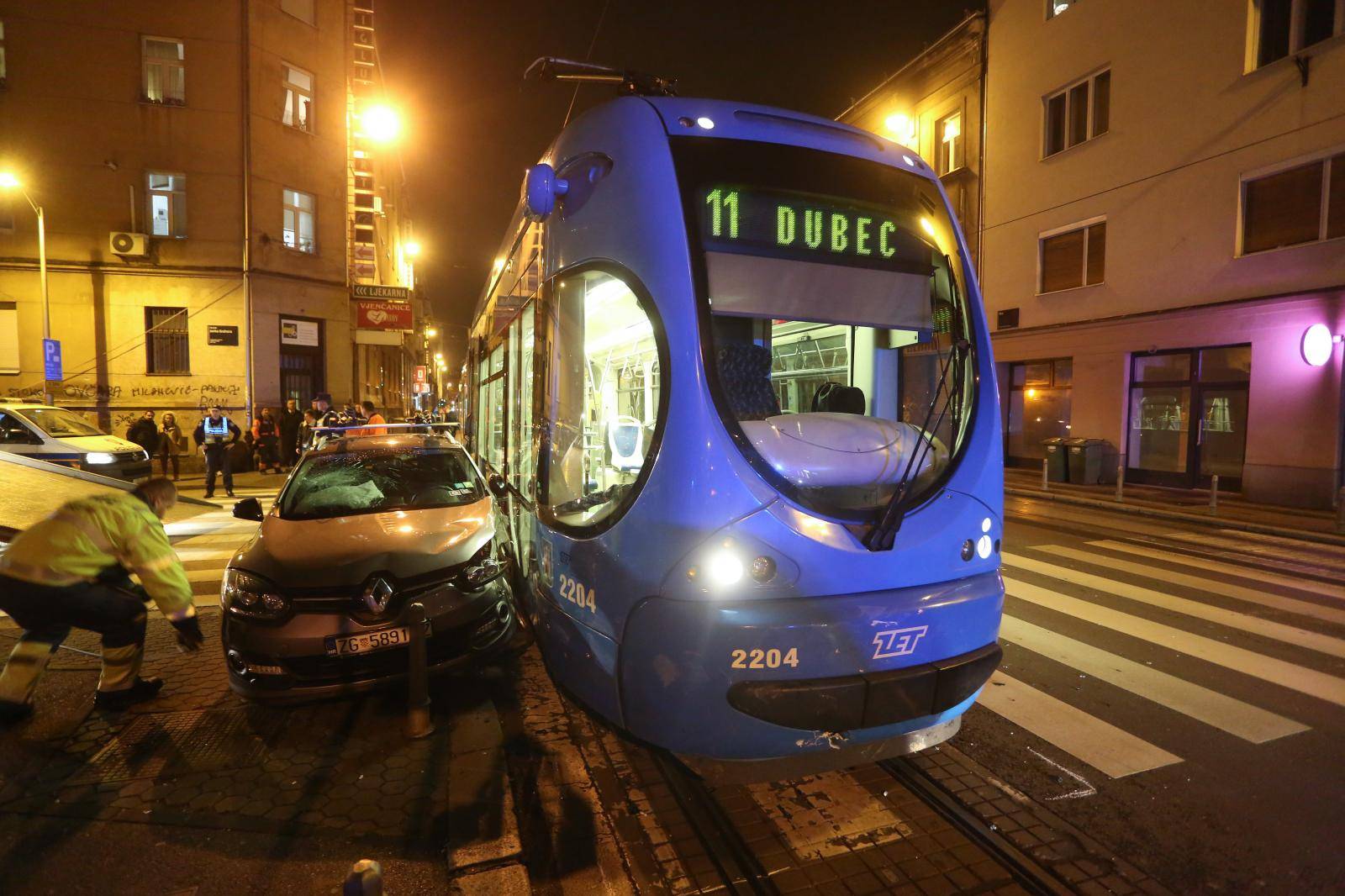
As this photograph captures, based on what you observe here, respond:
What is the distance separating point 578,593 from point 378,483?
307cm

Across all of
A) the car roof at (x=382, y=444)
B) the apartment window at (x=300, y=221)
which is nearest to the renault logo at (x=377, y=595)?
the car roof at (x=382, y=444)

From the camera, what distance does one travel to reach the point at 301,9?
2134 cm

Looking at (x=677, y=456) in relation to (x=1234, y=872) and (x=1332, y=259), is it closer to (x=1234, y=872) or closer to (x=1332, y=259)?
(x=1234, y=872)

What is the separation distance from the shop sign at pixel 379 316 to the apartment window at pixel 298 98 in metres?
5.60

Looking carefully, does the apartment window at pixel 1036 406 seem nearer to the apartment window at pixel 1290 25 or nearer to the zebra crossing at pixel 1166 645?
the apartment window at pixel 1290 25

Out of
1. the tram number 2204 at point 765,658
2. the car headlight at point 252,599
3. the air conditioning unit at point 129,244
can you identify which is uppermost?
the air conditioning unit at point 129,244

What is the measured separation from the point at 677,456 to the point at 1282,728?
4.27 m

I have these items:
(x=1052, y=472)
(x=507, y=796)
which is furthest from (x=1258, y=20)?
(x=507, y=796)

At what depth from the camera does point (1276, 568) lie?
8609 millimetres

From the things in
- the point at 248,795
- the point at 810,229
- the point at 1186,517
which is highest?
the point at 810,229

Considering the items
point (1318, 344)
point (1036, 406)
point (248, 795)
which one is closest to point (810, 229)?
point (248, 795)

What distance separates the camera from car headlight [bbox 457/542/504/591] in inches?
186

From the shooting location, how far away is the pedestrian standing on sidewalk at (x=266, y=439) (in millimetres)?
19016

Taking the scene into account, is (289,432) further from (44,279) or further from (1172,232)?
(1172,232)
